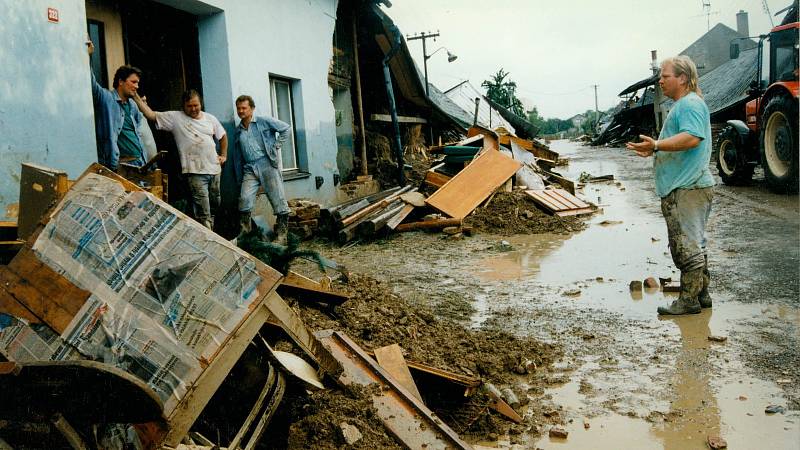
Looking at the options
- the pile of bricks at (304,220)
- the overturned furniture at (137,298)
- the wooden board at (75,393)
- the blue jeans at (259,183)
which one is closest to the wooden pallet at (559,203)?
the pile of bricks at (304,220)

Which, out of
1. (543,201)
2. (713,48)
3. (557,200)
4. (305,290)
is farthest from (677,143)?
(713,48)

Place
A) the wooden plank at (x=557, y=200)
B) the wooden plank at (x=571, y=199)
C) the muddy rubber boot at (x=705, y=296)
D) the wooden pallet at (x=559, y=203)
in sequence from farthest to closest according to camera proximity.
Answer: the wooden plank at (x=571, y=199) < the wooden plank at (x=557, y=200) < the wooden pallet at (x=559, y=203) < the muddy rubber boot at (x=705, y=296)

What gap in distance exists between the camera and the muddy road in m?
3.12

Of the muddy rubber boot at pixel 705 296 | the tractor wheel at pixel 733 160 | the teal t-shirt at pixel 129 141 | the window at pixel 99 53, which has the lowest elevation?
the muddy rubber boot at pixel 705 296

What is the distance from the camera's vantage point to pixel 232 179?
8.07 m

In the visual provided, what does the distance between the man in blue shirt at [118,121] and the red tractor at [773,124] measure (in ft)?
28.1

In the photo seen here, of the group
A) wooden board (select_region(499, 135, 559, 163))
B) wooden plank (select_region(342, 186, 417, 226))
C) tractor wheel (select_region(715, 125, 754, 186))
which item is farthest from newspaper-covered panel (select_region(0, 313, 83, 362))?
wooden board (select_region(499, 135, 559, 163))

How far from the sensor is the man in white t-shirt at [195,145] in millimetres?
6645

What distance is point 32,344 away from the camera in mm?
2088

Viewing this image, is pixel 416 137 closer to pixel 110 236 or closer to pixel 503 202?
pixel 503 202

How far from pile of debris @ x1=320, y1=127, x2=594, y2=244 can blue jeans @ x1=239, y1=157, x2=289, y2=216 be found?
1054mm

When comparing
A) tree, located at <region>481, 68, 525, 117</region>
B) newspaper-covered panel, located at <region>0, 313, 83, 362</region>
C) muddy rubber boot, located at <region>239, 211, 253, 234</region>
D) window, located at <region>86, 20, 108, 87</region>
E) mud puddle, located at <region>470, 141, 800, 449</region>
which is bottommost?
mud puddle, located at <region>470, 141, 800, 449</region>

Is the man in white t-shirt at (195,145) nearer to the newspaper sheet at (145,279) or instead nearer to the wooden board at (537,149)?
the newspaper sheet at (145,279)

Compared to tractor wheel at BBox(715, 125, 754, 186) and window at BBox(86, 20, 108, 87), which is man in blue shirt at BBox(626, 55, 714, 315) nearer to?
window at BBox(86, 20, 108, 87)
